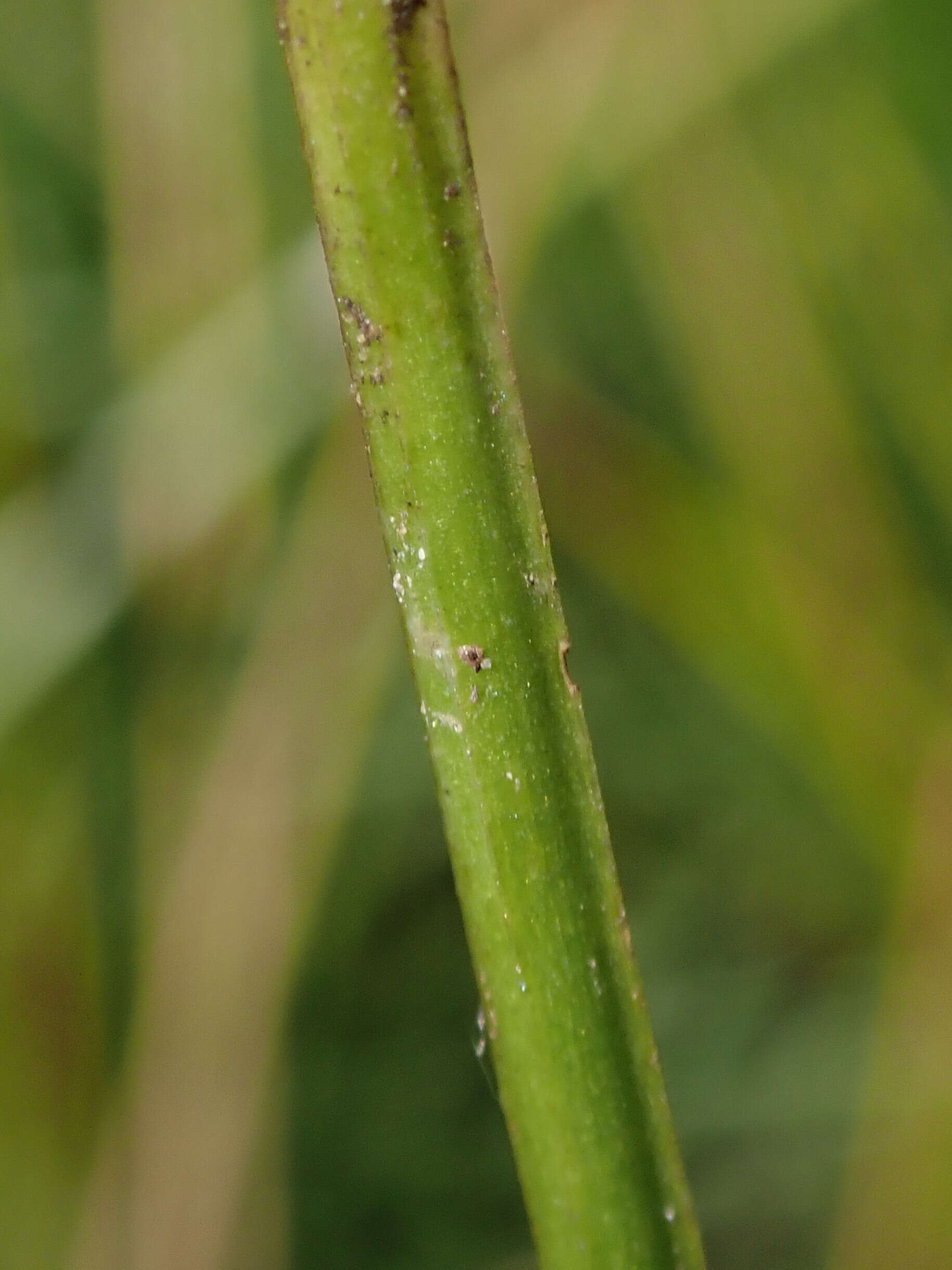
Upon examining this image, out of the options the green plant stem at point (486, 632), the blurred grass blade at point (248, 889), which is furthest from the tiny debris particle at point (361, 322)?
the blurred grass blade at point (248, 889)

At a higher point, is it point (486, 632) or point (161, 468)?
point (161, 468)

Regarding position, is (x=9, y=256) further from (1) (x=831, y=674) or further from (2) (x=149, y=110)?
(1) (x=831, y=674)

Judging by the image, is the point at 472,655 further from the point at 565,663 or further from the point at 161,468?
the point at 161,468

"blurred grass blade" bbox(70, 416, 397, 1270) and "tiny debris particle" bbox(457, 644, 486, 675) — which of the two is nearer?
"tiny debris particle" bbox(457, 644, 486, 675)

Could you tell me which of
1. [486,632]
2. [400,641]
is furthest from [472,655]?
[400,641]

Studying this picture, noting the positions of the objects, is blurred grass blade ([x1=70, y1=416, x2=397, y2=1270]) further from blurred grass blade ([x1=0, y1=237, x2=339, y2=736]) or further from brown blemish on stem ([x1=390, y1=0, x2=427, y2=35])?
brown blemish on stem ([x1=390, y1=0, x2=427, y2=35])

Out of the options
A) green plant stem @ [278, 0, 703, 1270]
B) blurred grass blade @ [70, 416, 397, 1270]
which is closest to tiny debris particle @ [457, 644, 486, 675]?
green plant stem @ [278, 0, 703, 1270]

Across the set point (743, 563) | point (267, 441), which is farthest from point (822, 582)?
point (267, 441)
